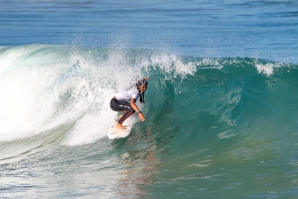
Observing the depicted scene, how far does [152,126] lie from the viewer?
1194cm

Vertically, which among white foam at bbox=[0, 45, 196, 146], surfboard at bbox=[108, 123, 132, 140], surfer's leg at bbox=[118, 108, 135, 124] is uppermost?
white foam at bbox=[0, 45, 196, 146]

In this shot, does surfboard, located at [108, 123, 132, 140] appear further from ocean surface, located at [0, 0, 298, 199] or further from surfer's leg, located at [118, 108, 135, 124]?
surfer's leg, located at [118, 108, 135, 124]

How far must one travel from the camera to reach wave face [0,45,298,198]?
8664 mm

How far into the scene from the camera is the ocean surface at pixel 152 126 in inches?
333

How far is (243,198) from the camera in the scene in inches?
291

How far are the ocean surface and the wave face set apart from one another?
0.9 inches

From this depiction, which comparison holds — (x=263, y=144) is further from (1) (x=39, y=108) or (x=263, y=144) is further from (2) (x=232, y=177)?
(1) (x=39, y=108)

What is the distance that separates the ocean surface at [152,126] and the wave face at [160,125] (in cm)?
2

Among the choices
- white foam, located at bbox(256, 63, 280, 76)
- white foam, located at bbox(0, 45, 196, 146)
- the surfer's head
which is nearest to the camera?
the surfer's head

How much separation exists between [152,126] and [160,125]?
175 mm

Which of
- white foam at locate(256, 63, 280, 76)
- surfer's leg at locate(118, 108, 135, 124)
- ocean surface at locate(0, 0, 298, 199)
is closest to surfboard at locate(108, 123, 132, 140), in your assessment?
ocean surface at locate(0, 0, 298, 199)

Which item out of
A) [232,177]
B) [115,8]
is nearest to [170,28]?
[115,8]

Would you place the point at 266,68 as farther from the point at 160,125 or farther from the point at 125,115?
the point at 125,115

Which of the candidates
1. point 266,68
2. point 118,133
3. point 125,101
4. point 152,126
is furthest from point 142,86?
point 266,68
